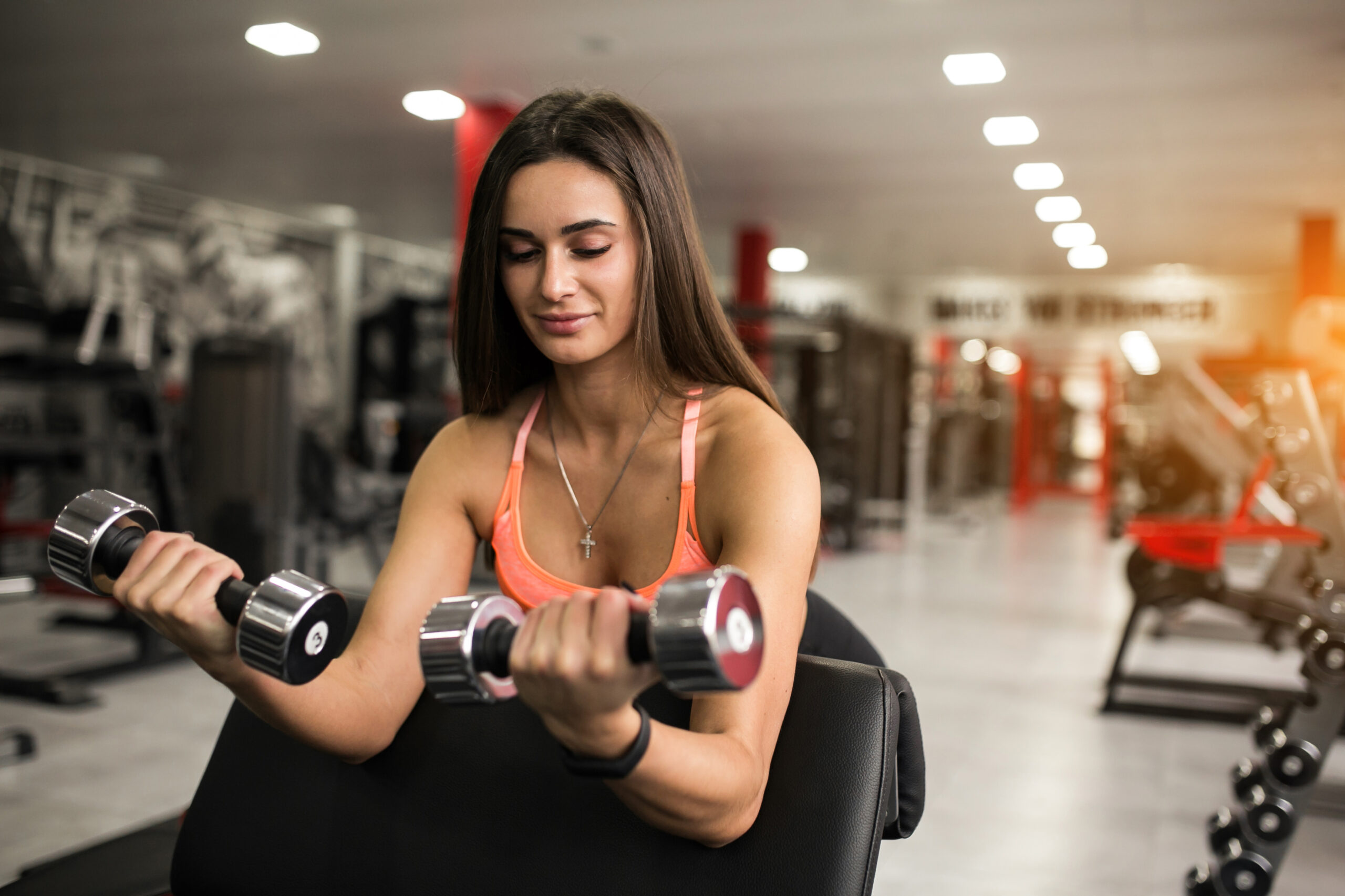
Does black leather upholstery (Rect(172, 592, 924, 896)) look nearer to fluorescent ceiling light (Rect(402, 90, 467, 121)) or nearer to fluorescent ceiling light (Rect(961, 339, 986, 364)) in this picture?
fluorescent ceiling light (Rect(402, 90, 467, 121))

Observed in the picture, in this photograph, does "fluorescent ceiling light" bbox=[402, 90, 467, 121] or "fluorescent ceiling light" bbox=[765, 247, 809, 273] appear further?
"fluorescent ceiling light" bbox=[765, 247, 809, 273]

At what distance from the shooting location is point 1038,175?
25.4ft

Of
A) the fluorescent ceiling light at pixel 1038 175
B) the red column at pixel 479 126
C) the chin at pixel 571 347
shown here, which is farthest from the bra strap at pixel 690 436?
the fluorescent ceiling light at pixel 1038 175

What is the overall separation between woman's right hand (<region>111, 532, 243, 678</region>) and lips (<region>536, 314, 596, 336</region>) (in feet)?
1.19

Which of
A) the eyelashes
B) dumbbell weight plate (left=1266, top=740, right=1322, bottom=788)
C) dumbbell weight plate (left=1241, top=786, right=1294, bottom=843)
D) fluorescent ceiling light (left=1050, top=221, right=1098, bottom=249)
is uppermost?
fluorescent ceiling light (left=1050, top=221, right=1098, bottom=249)

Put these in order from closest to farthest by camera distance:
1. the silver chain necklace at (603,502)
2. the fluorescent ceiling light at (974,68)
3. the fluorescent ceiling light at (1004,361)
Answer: the silver chain necklace at (603,502)
the fluorescent ceiling light at (974,68)
the fluorescent ceiling light at (1004,361)

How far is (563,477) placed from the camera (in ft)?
3.56

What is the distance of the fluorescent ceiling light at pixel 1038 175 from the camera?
743cm

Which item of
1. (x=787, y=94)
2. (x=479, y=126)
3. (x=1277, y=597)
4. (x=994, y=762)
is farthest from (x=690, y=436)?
(x=479, y=126)

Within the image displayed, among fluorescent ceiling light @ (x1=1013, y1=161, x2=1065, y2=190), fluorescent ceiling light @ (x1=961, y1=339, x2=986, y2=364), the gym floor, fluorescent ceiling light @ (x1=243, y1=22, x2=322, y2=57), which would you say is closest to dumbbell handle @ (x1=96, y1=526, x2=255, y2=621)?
the gym floor

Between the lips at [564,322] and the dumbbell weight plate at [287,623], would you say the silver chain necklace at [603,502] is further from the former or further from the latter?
the dumbbell weight plate at [287,623]

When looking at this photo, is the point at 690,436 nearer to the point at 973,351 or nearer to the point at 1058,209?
the point at 1058,209

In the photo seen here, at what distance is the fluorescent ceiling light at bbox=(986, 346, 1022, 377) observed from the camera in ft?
49.0

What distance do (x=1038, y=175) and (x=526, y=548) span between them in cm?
763
